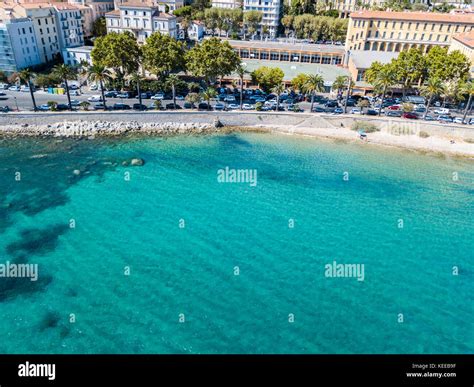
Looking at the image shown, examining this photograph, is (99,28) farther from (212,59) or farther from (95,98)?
(212,59)

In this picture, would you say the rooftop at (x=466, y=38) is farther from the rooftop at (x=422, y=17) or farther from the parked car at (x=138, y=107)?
the parked car at (x=138, y=107)

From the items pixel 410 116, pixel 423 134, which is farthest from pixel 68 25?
pixel 423 134

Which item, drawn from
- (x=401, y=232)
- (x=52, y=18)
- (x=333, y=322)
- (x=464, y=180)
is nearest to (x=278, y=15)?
(x=52, y=18)

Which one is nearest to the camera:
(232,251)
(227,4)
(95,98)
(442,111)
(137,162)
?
(232,251)

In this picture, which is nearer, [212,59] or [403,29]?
[212,59]

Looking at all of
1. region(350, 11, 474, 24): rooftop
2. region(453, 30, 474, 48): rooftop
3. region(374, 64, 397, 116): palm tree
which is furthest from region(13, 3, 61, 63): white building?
region(453, 30, 474, 48): rooftop

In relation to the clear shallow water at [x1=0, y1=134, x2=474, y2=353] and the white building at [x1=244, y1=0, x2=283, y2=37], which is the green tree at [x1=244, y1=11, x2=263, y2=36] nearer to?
the white building at [x1=244, y1=0, x2=283, y2=37]
